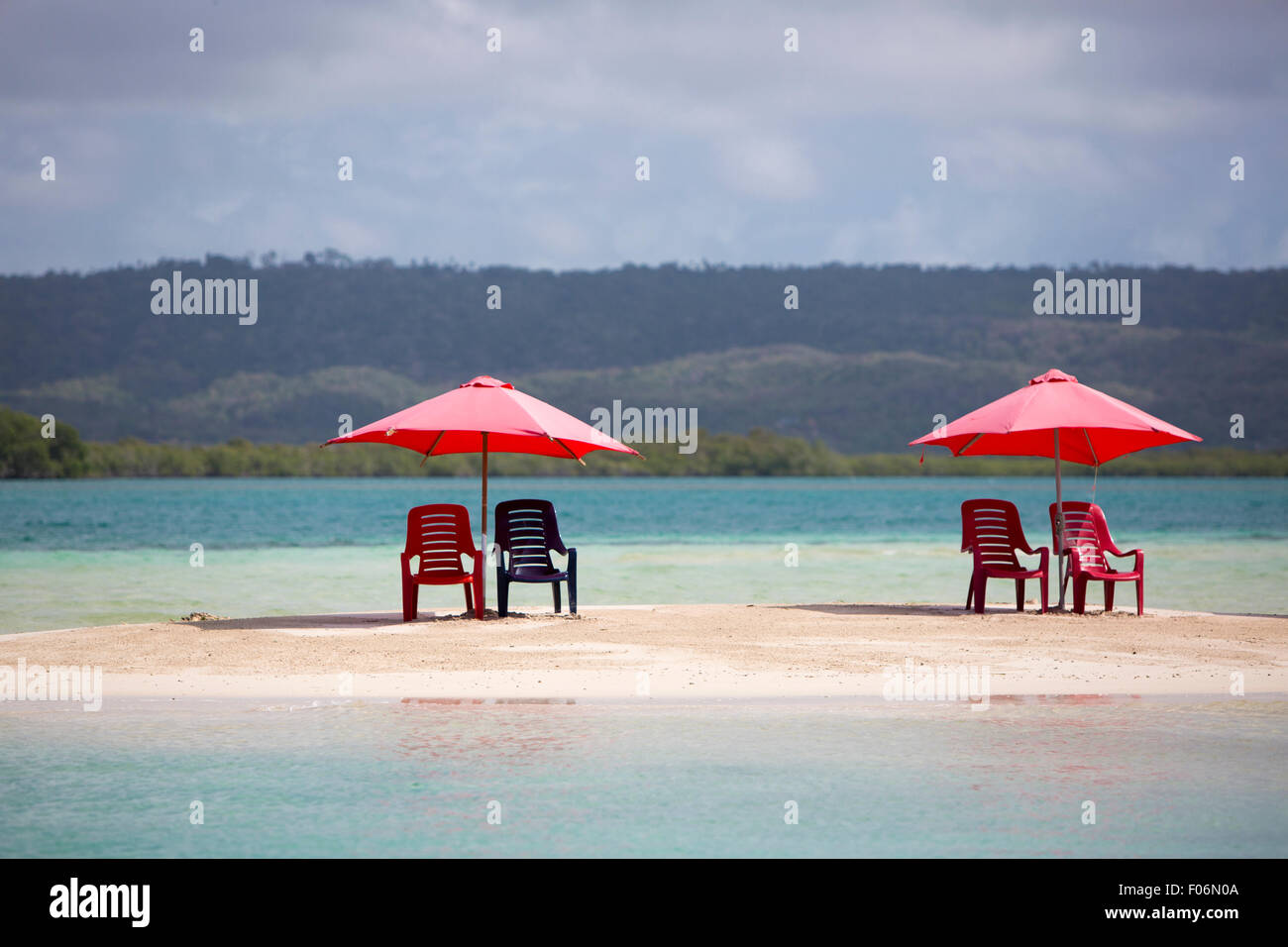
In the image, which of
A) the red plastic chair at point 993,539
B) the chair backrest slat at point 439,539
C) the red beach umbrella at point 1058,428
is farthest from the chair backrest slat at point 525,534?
the red plastic chair at point 993,539

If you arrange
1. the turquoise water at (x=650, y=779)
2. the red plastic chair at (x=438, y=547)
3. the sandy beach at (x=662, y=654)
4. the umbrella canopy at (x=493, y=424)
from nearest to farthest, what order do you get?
the turquoise water at (x=650, y=779)
the sandy beach at (x=662, y=654)
the umbrella canopy at (x=493, y=424)
the red plastic chair at (x=438, y=547)

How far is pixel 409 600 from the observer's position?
12367mm

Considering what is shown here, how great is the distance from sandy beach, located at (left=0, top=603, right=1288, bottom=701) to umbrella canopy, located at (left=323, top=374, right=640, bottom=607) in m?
1.75

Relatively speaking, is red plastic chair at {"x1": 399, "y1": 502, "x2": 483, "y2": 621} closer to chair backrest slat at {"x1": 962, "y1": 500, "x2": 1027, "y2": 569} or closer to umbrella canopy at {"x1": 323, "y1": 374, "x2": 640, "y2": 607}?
umbrella canopy at {"x1": 323, "y1": 374, "x2": 640, "y2": 607}

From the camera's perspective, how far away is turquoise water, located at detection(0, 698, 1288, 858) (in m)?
5.15

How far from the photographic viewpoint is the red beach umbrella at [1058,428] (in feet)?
39.5

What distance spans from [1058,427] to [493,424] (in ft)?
17.6

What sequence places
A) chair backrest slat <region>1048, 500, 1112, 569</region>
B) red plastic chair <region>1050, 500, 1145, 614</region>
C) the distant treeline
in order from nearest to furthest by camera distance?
1. red plastic chair <region>1050, 500, 1145, 614</region>
2. chair backrest slat <region>1048, 500, 1112, 569</region>
3. the distant treeline

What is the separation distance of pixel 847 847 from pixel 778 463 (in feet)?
449

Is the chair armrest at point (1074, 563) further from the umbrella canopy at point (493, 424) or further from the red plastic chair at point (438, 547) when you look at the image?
the red plastic chair at point (438, 547)

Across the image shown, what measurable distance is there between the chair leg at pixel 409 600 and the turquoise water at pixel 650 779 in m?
4.18
